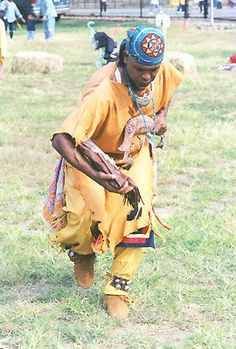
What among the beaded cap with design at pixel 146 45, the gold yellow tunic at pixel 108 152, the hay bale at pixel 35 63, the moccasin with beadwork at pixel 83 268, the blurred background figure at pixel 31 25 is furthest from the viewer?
the blurred background figure at pixel 31 25

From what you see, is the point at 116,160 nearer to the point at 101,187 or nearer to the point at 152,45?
the point at 101,187

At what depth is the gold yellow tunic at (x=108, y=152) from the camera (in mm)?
4148

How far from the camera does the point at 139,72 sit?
4.12 m

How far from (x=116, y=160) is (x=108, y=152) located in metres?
0.05

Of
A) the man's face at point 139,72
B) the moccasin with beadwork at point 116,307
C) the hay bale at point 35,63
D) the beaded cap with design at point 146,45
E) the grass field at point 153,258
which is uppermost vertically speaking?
the beaded cap with design at point 146,45

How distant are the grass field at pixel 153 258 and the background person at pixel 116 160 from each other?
9.2 inches

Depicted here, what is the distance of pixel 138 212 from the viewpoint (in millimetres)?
4312

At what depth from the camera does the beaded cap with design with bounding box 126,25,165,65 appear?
13.3ft

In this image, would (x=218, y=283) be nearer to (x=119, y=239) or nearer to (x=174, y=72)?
(x=119, y=239)

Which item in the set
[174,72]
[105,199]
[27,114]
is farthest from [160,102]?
[27,114]

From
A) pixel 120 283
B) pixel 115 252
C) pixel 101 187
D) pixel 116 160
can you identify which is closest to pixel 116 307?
pixel 120 283

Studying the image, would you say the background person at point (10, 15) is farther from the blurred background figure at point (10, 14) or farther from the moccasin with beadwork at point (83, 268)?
the moccasin with beadwork at point (83, 268)

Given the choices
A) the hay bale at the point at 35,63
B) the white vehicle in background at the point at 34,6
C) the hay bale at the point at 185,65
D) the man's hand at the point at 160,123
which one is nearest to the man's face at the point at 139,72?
the man's hand at the point at 160,123

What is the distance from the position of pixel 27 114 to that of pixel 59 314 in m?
6.75
